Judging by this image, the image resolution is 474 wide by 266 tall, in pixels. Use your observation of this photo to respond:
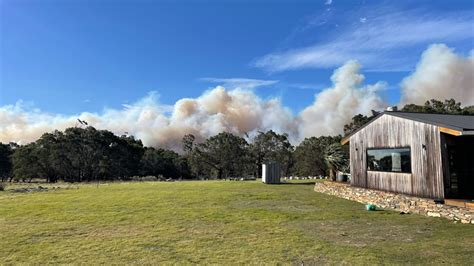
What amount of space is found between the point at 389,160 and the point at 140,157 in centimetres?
4386

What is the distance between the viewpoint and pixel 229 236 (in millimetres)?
7840

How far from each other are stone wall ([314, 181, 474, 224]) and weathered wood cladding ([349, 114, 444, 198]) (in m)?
0.55

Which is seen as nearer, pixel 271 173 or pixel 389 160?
pixel 389 160

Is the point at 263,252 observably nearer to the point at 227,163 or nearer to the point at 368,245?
the point at 368,245

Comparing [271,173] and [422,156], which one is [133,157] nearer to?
[271,173]

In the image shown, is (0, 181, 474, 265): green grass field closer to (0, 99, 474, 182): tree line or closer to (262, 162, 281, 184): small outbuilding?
(262, 162, 281, 184): small outbuilding

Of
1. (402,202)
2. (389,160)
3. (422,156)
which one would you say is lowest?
(402,202)

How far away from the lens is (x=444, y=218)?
978cm

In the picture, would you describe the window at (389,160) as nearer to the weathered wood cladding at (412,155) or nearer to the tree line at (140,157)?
the weathered wood cladding at (412,155)

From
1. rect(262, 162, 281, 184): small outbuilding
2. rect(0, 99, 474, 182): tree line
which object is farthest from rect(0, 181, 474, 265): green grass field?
rect(0, 99, 474, 182): tree line

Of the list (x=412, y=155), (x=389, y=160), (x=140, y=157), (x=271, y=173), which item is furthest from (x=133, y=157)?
(x=412, y=155)

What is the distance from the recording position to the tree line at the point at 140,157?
144 feet

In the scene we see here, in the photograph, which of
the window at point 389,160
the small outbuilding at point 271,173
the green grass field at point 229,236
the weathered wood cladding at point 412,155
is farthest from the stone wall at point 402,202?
the small outbuilding at point 271,173

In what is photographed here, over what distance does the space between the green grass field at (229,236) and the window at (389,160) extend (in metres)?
2.49
